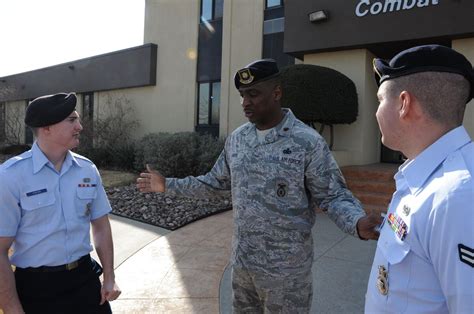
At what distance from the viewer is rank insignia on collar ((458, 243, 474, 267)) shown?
96cm

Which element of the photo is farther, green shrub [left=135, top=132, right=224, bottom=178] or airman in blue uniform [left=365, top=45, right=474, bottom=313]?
green shrub [left=135, top=132, right=224, bottom=178]

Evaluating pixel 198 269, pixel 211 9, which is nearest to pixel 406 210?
pixel 198 269

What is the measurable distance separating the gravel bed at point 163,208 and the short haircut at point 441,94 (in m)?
5.47

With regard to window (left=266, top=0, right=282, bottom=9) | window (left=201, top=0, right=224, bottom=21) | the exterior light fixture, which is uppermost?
window (left=201, top=0, right=224, bottom=21)

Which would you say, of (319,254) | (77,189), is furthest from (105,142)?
(77,189)

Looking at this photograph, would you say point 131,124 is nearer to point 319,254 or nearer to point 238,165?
point 319,254

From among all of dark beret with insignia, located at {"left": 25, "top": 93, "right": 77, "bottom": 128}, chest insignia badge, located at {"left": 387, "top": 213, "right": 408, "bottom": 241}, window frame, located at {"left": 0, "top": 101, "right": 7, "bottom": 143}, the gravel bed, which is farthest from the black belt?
window frame, located at {"left": 0, "top": 101, "right": 7, "bottom": 143}

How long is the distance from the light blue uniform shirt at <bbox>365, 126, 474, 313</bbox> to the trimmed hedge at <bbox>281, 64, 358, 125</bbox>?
7136mm

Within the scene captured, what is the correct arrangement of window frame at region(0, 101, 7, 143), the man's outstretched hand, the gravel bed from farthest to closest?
1. window frame at region(0, 101, 7, 143)
2. the gravel bed
3. the man's outstretched hand

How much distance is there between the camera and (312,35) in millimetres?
9484

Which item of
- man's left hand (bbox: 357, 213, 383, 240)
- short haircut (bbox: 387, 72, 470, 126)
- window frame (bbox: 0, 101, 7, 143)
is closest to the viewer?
short haircut (bbox: 387, 72, 470, 126)

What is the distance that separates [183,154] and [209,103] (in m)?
3.98

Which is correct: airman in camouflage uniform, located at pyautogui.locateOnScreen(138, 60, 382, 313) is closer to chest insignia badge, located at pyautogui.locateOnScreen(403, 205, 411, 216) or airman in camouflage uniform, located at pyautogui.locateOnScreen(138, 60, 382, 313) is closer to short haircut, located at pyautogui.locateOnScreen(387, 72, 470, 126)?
chest insignia badge, located at pyautogui.locateOnScreen(403, 205, 411, 216)

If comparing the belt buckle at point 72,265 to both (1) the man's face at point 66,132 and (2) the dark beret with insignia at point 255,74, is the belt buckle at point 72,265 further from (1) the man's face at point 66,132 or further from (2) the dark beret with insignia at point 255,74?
(2) the dark beret with insignia at point 255,74
